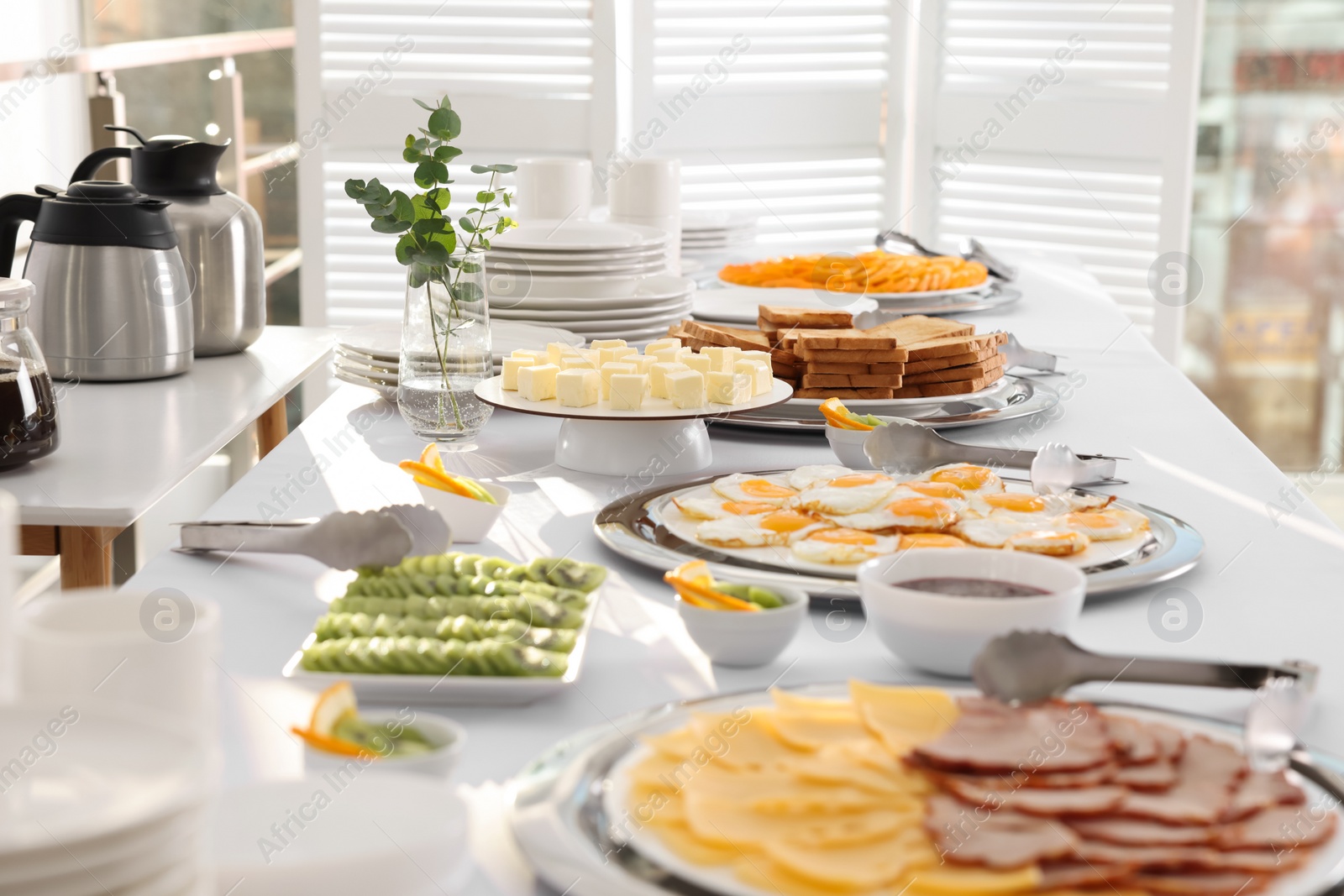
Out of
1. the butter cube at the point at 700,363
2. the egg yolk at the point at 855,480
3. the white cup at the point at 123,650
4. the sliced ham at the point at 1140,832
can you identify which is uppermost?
the butter cube at the point at 700,363

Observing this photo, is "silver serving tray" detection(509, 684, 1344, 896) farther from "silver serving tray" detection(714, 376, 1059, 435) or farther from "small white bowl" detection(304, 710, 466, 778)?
"silver serving tray" detection(714, 376, 1059, 435)

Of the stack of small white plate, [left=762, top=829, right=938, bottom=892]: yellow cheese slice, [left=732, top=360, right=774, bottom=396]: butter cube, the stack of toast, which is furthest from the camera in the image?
the stack of small white plate

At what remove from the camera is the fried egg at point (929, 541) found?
1.13 meters

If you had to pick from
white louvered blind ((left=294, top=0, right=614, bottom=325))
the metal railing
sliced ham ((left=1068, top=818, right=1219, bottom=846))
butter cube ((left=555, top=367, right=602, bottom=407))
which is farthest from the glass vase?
white louvered blind ((left=294, top=0, right=614, bottom=325))

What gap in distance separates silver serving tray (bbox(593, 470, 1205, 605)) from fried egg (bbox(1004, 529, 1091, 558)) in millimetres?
24

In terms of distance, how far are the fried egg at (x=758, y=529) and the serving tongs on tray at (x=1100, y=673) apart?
1.11 feet

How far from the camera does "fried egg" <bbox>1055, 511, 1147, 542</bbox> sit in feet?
3.89

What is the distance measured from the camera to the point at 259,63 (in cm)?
563

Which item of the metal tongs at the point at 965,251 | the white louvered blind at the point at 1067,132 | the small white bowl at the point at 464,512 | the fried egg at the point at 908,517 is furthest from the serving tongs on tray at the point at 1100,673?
the white louvered blind at the point at 1067,132

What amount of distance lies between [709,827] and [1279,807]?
287 mm

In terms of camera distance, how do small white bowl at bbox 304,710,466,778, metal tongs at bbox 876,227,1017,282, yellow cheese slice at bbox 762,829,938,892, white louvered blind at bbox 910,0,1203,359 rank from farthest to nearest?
white louvered blind at bbox 910,0,1203,359, metal tongs at bbox 876,227,1017,282, small white bowl at bbox 304,710,466,778, yellow cheese slice at bbox 762,829,938,892

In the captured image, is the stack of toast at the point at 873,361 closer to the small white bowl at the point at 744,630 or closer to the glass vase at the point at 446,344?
the glass vase at the point at 446,344

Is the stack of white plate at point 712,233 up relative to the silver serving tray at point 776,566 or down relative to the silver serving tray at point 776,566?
up

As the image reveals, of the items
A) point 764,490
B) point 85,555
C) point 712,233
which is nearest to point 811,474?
point 764,490
